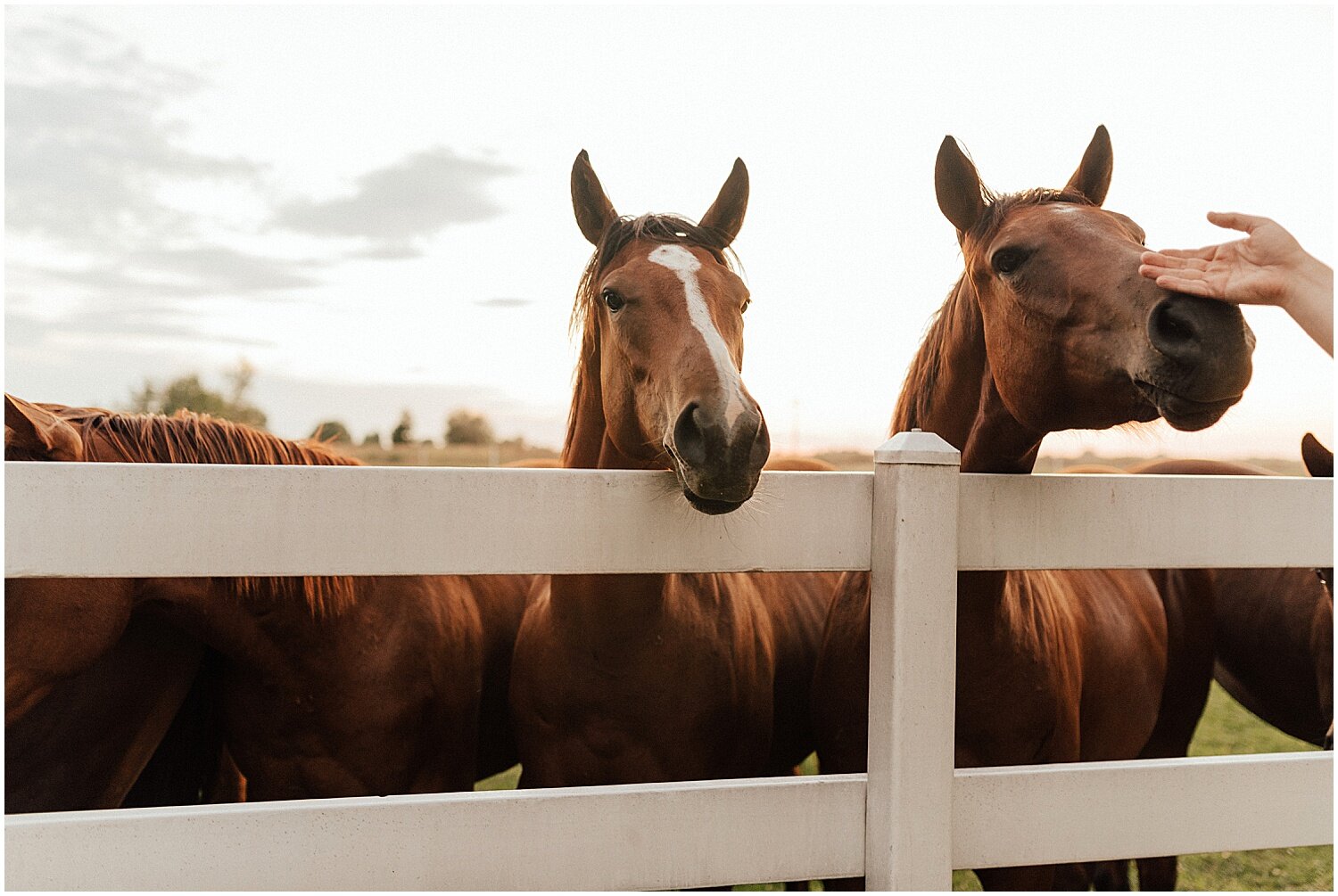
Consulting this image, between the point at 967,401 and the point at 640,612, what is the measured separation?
1.05 m

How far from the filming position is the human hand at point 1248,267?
187 cm

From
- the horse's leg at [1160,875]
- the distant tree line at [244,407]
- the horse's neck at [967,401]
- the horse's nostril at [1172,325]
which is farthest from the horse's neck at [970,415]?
the distant tree line at [244,407]

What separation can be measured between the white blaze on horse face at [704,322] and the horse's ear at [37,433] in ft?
4.68

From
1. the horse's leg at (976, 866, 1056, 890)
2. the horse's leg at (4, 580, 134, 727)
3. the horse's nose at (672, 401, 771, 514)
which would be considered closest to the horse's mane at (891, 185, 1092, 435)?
the horse's nose at (672, 401, 771, 514)

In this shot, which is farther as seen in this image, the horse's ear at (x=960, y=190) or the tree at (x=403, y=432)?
the tree at (x=403, y=432)

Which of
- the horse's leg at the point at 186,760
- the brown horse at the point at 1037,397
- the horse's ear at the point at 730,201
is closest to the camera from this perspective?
the brown horse at the point at 1037,397

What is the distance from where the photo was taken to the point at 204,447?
274 centimetres

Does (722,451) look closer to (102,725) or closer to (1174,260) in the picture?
(1174,260)

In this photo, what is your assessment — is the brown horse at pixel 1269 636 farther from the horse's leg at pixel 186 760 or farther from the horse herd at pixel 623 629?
the horse's leg at pixel 186 760

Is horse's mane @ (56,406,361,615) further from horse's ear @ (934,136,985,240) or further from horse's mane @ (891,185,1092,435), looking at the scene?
horse's ear @ (934,136,985,240)

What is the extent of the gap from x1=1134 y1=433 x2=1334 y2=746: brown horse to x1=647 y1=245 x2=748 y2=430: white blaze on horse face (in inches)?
120

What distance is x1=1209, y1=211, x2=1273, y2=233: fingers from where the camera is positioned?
1900 millimetres

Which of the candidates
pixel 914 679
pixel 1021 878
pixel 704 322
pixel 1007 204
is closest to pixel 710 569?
pixel 914 679

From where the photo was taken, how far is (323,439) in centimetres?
334
